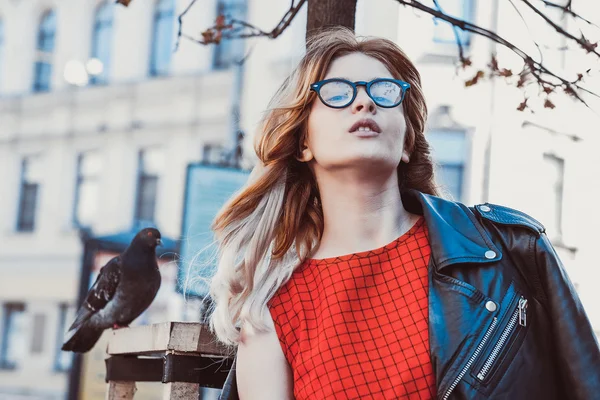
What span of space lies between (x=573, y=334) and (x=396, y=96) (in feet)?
2.74

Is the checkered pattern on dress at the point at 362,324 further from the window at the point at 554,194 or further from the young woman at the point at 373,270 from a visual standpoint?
the window at the point at 554,194

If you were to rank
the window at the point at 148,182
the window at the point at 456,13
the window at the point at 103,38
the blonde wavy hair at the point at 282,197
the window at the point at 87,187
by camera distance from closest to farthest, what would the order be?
the blonde wavy hair at the point at 282,197 < the window at the point at 456,13 < the window at the point at 148,182 < the window at the point at 87,187 < the window at the point at 103,38

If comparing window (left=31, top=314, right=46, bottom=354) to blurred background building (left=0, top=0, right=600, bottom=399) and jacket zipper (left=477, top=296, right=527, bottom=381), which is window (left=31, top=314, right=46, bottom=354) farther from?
jacket zipper (left=477, top=296, right=527, bottom=381)

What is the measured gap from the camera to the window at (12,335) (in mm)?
25750

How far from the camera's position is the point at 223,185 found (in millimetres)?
8469

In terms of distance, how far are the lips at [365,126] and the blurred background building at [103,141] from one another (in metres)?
14.3

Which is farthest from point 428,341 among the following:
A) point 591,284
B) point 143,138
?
point 143,138

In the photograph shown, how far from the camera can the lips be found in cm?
313

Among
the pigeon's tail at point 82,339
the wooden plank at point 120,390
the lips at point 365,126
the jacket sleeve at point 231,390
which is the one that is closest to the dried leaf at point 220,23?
the pigeon's tail at point 82,339

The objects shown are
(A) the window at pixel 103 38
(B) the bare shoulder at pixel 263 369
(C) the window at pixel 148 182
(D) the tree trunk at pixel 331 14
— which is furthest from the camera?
(A) the window at pixel 103 38

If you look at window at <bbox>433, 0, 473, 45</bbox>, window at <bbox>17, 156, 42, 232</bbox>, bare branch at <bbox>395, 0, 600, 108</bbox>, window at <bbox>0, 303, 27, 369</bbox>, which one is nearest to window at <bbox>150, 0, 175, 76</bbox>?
window at <bbox>17, 156, 42, 232</bbox>

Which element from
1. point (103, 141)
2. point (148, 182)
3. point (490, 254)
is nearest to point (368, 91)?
point (490, 254)

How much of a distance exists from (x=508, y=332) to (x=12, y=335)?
24.4 metres

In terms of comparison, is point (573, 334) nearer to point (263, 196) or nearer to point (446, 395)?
point (446, 395)
